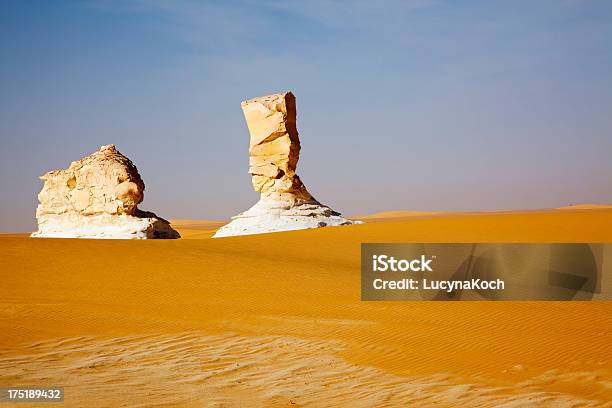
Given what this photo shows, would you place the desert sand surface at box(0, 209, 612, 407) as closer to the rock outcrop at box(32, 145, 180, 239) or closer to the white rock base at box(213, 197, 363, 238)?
the rock outcrop at box(32, 145, 180, 239)

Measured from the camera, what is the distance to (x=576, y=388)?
283 inches

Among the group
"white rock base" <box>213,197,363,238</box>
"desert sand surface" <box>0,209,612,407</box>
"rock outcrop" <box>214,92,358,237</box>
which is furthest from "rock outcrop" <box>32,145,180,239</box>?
"desert sand surface" <box>0,209,612,407</box>

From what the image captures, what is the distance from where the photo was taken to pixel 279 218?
29.9 metres

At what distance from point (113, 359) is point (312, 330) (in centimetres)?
344

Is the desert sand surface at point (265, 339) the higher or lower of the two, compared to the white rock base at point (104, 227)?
lower

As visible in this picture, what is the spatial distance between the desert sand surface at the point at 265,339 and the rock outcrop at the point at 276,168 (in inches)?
500

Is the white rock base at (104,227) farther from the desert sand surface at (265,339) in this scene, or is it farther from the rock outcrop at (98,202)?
the desert sand surface at (265,339)

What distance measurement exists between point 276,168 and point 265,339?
71.4 feet

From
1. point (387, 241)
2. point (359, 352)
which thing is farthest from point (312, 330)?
point (387, 241)

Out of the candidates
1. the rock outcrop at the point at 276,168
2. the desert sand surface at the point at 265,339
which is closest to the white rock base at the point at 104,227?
the rock outcrop at the point at 276,168

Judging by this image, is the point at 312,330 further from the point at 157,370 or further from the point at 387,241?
the point at 387,241

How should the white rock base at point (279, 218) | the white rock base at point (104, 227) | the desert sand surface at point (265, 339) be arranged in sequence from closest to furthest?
1. the desert sand surface at point (265, 339)
2. the white rock base at point (104, 227)
3. the white rock base at point (279, 218)

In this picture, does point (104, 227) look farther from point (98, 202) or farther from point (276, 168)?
point (276, 168)

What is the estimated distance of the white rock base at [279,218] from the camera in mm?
29406
